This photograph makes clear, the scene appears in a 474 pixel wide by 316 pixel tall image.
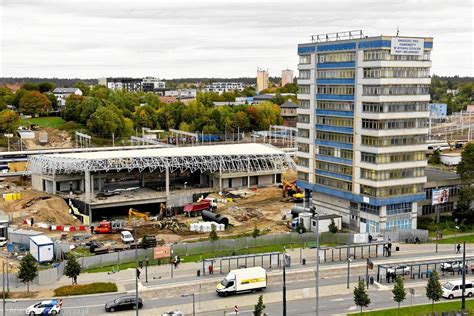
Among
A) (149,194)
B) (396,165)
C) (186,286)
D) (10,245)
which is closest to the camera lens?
(186,286)

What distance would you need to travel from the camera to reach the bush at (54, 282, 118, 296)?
2052 inches

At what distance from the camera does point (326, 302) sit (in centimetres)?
5144

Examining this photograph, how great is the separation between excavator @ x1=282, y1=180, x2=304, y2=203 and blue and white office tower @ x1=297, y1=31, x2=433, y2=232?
1432 cm

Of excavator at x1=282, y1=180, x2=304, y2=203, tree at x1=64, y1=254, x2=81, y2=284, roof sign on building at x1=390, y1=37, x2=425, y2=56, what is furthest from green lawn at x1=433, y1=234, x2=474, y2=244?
tree at x1=64, y1=254, x2=81, y2=284

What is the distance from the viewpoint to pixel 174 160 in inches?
3799

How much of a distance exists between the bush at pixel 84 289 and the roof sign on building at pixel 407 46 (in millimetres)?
42289

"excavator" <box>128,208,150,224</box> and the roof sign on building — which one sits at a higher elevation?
the roof sign on building

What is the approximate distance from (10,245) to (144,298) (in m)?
23.4

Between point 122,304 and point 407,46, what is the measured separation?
45623 mm

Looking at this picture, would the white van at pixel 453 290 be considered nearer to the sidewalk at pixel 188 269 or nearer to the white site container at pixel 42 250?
the sidewalk at pixel 188 269

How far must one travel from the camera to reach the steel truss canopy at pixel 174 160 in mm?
92625

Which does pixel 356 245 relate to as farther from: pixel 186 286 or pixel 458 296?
pixel 186 286

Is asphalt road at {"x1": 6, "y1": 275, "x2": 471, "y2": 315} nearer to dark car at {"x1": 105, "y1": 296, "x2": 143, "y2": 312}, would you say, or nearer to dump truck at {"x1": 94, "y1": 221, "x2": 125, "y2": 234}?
dark car at {"x1": 105, "y1": 296, "x2": 143, "y2": 312}

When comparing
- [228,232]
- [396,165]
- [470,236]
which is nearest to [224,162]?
[228,232]
